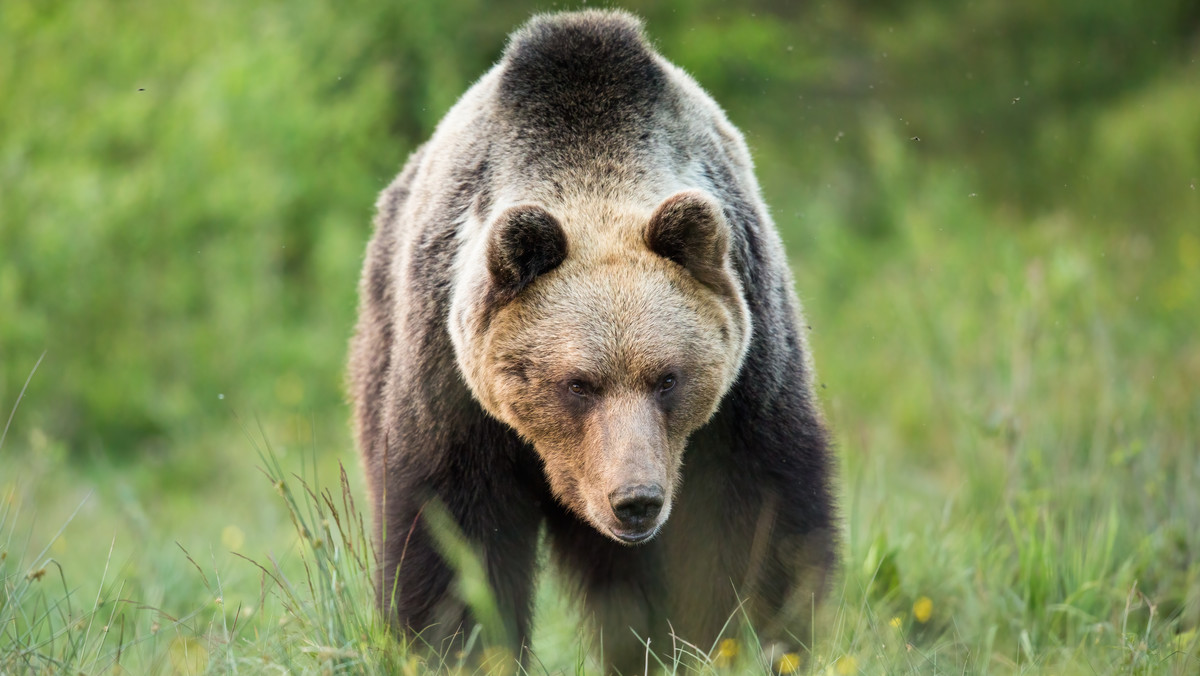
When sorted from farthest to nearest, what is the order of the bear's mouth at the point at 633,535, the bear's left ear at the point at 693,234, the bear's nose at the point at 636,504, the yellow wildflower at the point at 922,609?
the yellow wildflower at the point at 922,609
the bear's left ear at the point at 693,234
the bear's mouth at the point at 633,535
the bear's nose at the point at 636,504

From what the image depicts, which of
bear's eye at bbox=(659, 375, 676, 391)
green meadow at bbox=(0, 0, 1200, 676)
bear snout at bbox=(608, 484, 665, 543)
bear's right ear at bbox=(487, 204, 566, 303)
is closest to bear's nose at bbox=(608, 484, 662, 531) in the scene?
bear snout at bbox=(608, 484, 665, 543)

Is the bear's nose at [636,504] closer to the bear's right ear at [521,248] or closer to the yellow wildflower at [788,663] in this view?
the yellow wildflower at [788,663]

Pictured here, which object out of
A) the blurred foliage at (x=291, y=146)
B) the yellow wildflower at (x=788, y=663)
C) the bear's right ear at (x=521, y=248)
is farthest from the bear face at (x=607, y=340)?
the blurred foliage at (x=291, y=146)

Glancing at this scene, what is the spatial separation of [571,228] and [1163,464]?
3.78m

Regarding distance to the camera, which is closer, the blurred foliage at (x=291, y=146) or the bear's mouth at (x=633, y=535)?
the bear's mouth at (x=633, y=535)

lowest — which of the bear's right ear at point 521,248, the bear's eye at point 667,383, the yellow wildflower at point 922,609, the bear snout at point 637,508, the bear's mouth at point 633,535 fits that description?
the yellow wildflower at point 922,609

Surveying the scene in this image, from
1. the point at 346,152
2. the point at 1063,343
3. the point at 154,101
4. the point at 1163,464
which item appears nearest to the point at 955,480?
the point at 1063,343

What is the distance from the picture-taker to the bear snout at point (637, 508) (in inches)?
132

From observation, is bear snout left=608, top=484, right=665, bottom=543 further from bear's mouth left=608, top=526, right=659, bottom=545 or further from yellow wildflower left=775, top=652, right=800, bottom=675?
yellow wildflower left=775, top=652, right=800, bottom=675

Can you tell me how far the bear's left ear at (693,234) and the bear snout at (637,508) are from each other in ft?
2.40

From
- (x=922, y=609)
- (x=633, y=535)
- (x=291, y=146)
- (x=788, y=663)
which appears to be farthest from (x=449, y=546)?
(x=291, y=146)

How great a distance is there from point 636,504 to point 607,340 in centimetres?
49

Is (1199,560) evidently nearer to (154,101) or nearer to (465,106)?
(465,106)

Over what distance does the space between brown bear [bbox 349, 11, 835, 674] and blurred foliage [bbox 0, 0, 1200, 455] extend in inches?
258
